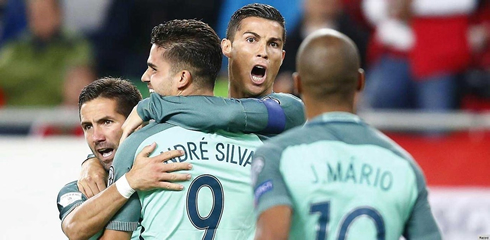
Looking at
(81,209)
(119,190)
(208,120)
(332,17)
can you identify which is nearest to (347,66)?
(208,120)

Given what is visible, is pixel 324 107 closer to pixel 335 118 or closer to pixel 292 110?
pixel 335 118

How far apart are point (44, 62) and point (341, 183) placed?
6522 millimetres

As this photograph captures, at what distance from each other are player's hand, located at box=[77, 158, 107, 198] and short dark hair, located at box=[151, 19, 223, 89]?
0.68m

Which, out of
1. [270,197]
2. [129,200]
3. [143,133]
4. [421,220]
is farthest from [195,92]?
[421,220]

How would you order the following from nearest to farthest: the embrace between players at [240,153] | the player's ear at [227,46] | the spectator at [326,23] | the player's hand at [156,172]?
the embrace between players at [240,153] → the player's hand at [156,172] → the player's ear at [227,46] → the spectator at [326,23]

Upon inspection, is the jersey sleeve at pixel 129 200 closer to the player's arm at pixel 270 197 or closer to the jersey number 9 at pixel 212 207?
the jersey number 9 at pixel 212 207

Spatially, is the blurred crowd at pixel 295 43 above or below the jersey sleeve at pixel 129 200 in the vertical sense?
above

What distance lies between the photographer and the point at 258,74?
13.5ft

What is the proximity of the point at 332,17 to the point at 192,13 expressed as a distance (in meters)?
1.46

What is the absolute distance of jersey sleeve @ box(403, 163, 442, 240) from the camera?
2693mm

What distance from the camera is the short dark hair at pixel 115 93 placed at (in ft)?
12.9

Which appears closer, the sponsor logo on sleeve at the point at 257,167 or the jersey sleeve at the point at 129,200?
the sponsor logo on sleeve at the point at 257,167

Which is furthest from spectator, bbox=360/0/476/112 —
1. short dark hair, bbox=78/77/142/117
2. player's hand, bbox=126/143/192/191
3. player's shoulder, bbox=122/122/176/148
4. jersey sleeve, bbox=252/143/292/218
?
jersey sleeve, bbox=252/143/292/218

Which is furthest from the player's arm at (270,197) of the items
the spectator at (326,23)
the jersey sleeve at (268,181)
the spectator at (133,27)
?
the spectator at (133,27)
